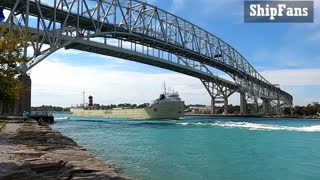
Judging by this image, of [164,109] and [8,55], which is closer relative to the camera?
[8,55]

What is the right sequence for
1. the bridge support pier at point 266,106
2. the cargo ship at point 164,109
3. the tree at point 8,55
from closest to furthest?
the tree at point 8,55 < the cargo ship at point 164,109 < the bridge support pier at point 266,106

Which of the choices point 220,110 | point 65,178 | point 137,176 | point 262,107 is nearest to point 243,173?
point 137,176

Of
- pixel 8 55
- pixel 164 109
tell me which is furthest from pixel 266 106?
pixel 8 55

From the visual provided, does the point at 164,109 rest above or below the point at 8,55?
below

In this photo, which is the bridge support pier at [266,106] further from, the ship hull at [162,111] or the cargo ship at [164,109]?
the ship hull at [162,111]

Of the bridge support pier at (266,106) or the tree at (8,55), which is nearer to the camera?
the tree at (8,55)

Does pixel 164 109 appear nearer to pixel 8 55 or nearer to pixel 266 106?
pixel 266 106

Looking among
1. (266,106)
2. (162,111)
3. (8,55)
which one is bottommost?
(162,111)

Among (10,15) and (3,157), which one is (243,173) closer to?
(3,157)

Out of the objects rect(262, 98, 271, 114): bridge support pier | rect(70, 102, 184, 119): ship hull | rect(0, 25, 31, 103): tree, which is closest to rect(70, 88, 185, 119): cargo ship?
rect(70, 102, 184, 119): ship hull

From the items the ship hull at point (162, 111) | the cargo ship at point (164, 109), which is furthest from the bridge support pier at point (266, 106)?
the ship hull at point (162, 111)

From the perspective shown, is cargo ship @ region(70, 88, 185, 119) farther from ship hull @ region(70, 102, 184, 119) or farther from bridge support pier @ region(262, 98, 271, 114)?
bridge support pier @ region(262, 98, 271, 114)

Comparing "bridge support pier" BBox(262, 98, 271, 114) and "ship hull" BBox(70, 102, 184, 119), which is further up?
"bridge support pier" BBox(262, 98, 271, 114)

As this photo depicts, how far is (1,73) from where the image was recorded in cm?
2769
